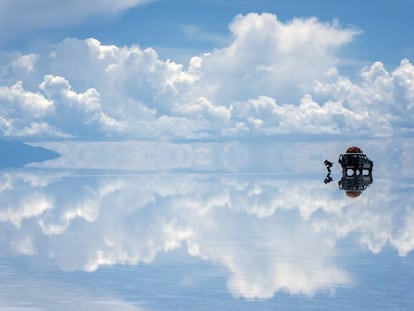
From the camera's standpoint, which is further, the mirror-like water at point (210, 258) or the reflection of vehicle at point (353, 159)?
the reflection of vehicle at point (353, 159)

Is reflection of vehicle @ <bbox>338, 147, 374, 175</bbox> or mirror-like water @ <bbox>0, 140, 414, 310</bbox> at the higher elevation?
reflection of vehicle @ <bbox>338, 147, 374, 175</bbox>

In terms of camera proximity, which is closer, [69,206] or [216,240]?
[216,240]

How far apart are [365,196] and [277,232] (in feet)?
124

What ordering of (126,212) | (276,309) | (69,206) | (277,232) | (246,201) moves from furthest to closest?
(246,201) < (69,206) < (126,212) < (277,232) < (276,309)

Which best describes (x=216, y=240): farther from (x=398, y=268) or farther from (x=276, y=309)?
(x=276, y=309)

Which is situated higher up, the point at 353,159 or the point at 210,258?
the point at 353,159

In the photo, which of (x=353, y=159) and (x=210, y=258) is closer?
(x=210, y=258)

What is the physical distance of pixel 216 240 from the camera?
5362 centimetres

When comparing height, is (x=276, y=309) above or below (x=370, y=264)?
below

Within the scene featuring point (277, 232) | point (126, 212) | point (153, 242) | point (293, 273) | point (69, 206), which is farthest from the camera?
point (69, 206)

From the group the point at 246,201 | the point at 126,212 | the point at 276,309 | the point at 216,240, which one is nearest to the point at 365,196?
the point at 246,201

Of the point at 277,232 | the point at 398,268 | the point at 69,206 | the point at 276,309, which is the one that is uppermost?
the point at 69,206

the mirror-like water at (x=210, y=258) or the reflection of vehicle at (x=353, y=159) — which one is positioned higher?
the reflection of vehicle at (x=353, y=159)

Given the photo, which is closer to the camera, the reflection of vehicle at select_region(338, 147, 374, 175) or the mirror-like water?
the mirror-like water
